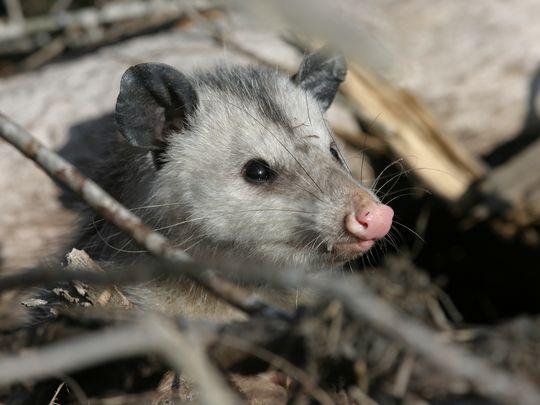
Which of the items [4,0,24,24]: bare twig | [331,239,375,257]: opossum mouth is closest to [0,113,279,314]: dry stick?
[331,239,375,257]: opossum mouth

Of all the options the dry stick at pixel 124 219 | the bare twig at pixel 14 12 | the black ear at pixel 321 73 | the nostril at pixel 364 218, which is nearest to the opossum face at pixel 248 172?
the nostril at pixel 364 218

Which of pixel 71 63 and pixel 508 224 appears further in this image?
pixel 71 63

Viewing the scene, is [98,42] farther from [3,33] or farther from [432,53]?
[432,53]

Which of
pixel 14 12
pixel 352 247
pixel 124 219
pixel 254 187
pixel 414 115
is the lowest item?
pixel 414 115

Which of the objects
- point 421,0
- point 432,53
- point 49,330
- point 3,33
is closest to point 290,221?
point 49,330

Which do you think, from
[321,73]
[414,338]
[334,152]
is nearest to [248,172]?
[334,152]

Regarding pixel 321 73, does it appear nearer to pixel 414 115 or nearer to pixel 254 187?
pixel 254 187

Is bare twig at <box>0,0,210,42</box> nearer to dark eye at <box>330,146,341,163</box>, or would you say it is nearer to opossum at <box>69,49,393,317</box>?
opossum at <box>69,49,393,317</box>
